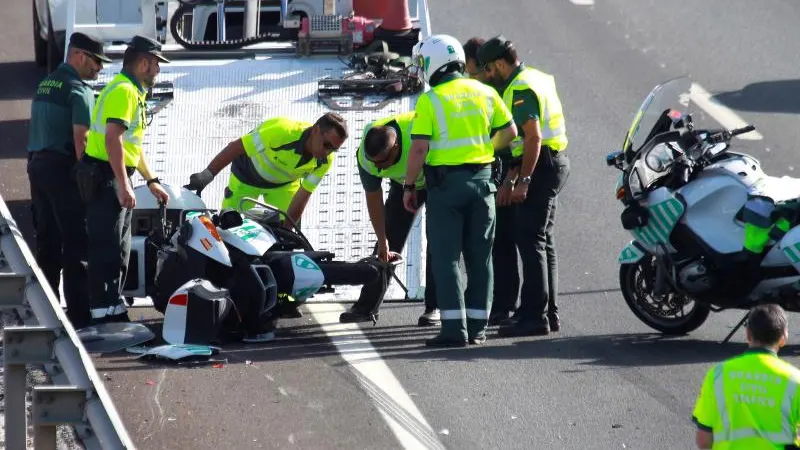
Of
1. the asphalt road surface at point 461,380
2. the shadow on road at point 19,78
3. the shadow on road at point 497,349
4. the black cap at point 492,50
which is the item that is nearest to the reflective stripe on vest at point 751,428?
the asphalt road surface at point 461,380

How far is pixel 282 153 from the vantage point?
10602mm

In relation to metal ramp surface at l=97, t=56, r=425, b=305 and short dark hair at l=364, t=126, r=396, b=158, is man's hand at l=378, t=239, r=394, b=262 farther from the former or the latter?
metal ramp surface at l=97, t=56, r=425, b=305

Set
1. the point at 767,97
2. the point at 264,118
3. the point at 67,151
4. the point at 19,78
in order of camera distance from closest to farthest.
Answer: the point at 67,151, the point at 264,118, the point at 767,97, the point at 19,78

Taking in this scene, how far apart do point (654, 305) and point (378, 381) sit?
2322 millimetres

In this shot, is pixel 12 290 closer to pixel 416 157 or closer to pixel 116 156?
pixel 116 156

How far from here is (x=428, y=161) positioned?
31.8 feet

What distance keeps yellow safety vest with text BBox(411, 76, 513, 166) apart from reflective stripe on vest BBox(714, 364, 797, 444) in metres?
4.04

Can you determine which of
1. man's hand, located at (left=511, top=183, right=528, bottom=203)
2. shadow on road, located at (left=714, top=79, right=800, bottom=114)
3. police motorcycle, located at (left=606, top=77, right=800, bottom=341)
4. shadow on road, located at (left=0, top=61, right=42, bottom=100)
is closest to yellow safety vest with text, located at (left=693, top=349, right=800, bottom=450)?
police motorcycle, located at (left=606, top=77, right=800, bottom=341)

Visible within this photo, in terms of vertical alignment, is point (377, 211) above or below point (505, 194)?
below

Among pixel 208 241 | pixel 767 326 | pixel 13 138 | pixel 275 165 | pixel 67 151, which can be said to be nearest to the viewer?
pixel 767 326

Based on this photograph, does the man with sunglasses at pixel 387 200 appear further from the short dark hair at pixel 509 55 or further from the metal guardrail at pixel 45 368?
the metal guardrail at pixel 45 368

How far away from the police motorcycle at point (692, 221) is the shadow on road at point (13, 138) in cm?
691

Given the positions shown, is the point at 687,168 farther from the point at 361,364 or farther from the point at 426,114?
the point at 361,364

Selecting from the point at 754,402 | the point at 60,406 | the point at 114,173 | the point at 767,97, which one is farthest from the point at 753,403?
the point at 767,97
